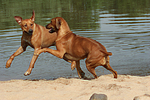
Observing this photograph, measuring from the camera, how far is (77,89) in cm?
704

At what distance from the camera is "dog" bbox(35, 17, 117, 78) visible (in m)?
7.82

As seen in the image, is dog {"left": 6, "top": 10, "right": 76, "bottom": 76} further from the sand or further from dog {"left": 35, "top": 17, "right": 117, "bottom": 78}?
the sand

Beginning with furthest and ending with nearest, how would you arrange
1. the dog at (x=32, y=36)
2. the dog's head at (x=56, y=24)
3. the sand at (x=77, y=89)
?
the dog at (x=32, y=36) < the dog's head at (x=56, y=24) < the sand at (x=77, y=89)

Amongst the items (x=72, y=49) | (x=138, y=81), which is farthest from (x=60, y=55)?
(x=138, y=81)

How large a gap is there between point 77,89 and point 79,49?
147cm

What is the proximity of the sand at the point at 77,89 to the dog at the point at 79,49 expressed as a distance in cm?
49

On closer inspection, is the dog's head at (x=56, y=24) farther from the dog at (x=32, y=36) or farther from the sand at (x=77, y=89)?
the sand at (x=77, y=89)

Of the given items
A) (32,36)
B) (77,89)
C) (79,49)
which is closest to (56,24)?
(79,49)

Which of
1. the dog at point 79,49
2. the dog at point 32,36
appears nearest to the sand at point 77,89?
the dog at point 79,49

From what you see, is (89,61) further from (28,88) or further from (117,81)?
(28,88)

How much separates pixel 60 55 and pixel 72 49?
0.37 m

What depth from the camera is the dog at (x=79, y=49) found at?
308 inches

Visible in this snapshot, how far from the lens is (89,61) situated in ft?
25.8

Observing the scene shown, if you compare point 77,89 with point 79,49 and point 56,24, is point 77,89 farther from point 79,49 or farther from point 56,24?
point 56,24
